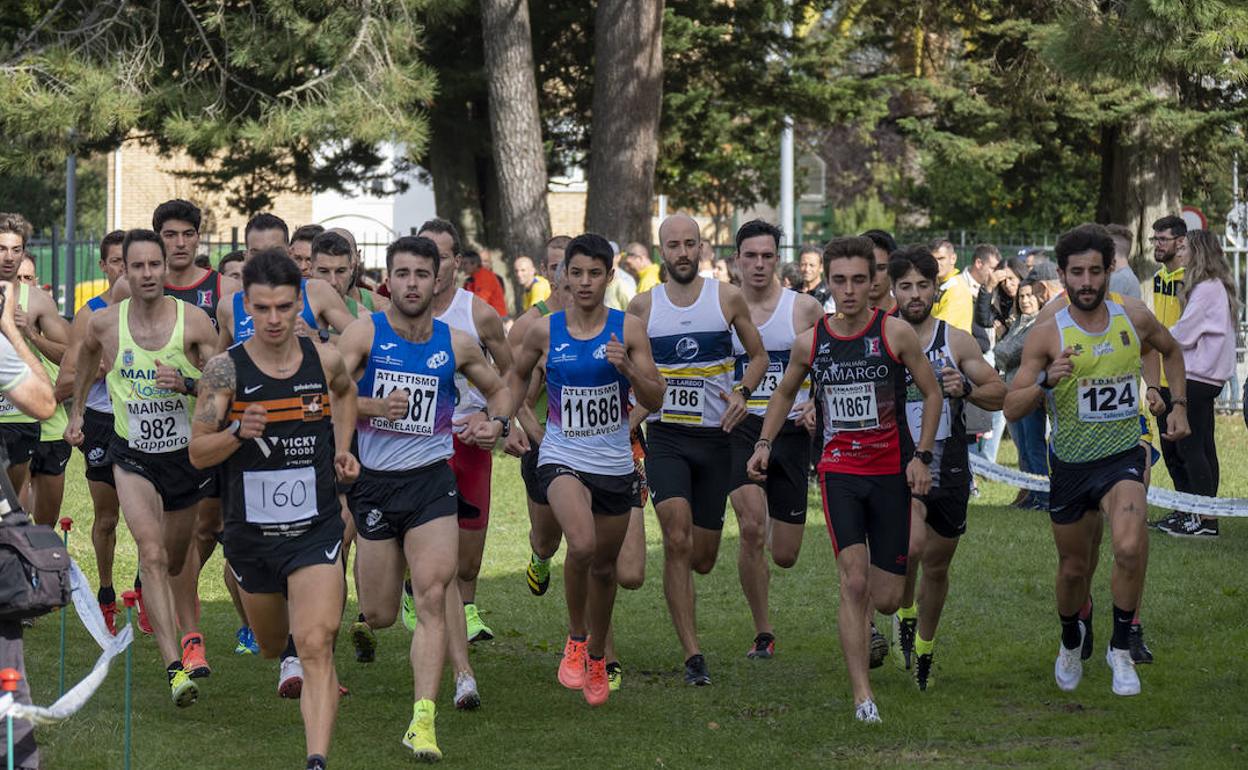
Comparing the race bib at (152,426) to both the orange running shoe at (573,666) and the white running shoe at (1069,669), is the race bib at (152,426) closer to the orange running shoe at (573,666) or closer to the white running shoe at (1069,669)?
the orange running shoe at (573,666)

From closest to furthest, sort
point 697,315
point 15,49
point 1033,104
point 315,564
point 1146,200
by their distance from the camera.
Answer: point 315,564 → point 697,315 → point 15,49 → point 1146,200 → point 1033,104

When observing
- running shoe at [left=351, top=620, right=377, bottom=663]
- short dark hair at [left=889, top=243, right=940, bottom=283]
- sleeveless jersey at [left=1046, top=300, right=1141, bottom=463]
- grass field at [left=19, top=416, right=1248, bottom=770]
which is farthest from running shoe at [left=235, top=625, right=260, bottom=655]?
sleeveless jersey at [left=1046, top=300, right=1141, bottom=463]

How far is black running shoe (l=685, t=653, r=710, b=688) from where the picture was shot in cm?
870

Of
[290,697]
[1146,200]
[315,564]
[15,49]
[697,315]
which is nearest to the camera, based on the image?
[315,564]

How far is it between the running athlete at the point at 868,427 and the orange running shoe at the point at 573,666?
1.31 metres

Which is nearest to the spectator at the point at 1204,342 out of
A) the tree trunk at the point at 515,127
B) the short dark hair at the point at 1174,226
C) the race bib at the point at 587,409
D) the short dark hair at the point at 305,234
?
the short dark hair at the point at 1174,226

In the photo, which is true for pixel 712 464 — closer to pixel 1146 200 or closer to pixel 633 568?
pixel 633 568

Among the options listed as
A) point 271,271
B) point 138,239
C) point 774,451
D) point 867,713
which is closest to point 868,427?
point 867,713

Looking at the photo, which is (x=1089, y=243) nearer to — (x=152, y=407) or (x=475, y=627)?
(x=475, y=627)

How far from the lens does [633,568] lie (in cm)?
852

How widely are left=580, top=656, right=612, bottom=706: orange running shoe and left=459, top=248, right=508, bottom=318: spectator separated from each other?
10.6 meters

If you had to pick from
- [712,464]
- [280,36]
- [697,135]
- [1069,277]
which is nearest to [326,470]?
[712,464]

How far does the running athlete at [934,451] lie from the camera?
8562 millimetres

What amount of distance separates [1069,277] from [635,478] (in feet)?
7.37
